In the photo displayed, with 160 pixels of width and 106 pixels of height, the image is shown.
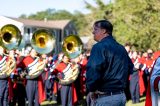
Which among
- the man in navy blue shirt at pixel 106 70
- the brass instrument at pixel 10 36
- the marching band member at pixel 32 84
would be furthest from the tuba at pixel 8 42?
the man in navy blue shirt at pixel 106 70

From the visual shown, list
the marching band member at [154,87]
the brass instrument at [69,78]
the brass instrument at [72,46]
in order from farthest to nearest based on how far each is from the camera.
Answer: the brass instrument at [72,46] → the brass instrument at [69,78] → the marching band member at [154,87]

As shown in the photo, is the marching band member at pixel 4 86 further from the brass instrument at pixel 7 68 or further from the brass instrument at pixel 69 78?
the brass instrument at pixel 69 78

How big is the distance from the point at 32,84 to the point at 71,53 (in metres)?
1.91

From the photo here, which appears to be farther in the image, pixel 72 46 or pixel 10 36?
pixel 72 46

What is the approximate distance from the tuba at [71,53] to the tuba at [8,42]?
145 centimetres

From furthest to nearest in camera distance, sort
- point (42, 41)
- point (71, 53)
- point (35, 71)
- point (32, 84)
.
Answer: point (42, 41), point (71, 53), point (32, 84), point (35, 71)

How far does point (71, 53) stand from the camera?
14.1m

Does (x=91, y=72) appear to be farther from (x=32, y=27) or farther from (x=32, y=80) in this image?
(x=32, y=27)

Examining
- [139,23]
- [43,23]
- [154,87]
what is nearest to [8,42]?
[154,87]

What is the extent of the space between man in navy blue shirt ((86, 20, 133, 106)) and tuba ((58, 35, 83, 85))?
673cm

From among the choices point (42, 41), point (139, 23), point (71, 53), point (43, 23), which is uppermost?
point (43, 23)

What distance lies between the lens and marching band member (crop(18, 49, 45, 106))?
1252 cm

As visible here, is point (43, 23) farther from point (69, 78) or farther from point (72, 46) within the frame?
point (69, 78)

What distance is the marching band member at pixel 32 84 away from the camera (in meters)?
12.5
